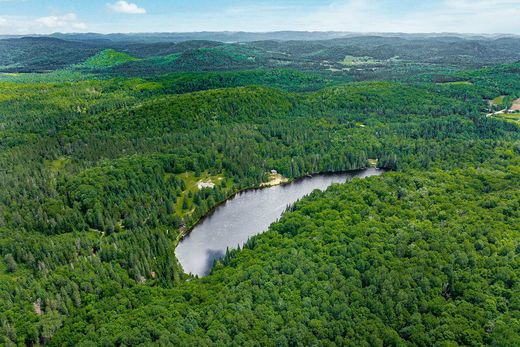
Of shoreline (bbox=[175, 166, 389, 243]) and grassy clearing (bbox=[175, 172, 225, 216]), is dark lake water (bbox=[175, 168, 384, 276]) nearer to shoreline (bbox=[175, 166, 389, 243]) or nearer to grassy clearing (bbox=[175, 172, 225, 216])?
shoreline (bbox=[175, 166, 389, 243])

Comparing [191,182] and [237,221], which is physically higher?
[191,182]

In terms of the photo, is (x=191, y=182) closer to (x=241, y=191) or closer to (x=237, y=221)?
(x=241, y=191)

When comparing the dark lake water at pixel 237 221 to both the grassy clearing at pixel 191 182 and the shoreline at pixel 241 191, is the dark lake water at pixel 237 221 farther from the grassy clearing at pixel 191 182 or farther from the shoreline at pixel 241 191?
the grassy clearing at pixel 191 182

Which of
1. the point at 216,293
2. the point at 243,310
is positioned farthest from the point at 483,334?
the point at 216,293

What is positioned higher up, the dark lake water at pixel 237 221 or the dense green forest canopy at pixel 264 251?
the dense green forest canopy at pixel 264 251

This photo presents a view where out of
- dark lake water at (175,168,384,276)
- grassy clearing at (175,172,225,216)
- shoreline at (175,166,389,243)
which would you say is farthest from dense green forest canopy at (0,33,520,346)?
dark lake water at (175,168,384,276)

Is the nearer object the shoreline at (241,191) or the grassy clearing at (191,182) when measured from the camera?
the shoreline at (241,191)

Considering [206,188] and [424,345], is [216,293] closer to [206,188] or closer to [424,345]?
[424,345]

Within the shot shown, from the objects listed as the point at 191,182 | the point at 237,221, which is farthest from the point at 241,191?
the point at 237,221

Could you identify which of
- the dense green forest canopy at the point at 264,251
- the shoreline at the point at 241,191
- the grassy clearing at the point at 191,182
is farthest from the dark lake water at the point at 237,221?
the grassy clearing at the point at 191,182
